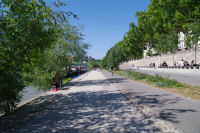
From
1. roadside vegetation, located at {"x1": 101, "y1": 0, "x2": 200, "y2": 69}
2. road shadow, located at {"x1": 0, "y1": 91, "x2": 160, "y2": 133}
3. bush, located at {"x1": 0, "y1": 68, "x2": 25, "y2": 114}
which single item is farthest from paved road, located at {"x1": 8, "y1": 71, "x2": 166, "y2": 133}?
roadside vegetation, located at {"x1": 101, "y1": 0, "x2": 200, "y2": 69}

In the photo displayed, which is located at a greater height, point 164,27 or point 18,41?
point 164,27

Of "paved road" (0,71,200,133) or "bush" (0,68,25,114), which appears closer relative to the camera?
"paved road" (0,71,200,133)

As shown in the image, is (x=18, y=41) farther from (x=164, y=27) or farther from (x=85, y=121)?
(x=164, y=27)

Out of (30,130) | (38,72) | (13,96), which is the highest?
(38,72)

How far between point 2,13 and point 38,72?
7.87 m

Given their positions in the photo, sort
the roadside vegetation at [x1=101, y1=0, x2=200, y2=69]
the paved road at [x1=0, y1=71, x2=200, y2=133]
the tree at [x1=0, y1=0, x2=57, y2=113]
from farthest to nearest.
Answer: the roadside vegetation at [x1=101, y1=0, x2=200, y2=69]
the tree at [x1=0, y1=0, x2=57, y2=113]
the paved road at [x1=0, y1=71, x2=200, y2=133]

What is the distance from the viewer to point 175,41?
3362 centimetres

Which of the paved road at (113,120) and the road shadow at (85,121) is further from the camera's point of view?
the road shadow at (85,121)

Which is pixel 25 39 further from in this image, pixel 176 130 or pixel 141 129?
pixel 176 130

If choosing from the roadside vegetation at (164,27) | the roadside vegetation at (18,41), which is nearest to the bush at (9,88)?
the roadside vegetation at (18,41)

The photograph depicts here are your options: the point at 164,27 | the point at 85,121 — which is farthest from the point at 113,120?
the point at 164,27

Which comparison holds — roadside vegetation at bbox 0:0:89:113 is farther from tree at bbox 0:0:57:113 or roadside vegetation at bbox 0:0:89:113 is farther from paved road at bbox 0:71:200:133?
paved road at bbox 0:71:200:133

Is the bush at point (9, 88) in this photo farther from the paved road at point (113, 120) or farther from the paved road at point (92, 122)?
the paved road at point (92, 122)

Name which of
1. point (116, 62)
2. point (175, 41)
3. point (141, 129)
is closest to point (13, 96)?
point (141, 129)
